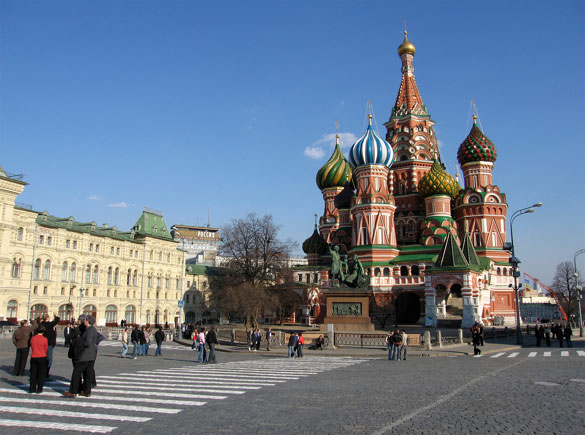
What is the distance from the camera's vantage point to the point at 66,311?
53562 mm

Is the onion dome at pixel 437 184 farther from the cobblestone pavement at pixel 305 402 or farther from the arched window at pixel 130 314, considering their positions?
the cobblestone pavement at pixel 305 402

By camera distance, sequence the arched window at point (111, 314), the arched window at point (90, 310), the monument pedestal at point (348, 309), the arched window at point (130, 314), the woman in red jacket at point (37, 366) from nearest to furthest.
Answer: the woman in red jacket at point (37, 366) → the monument pedestal at point (348, 309) → the arched window at point (90, 310) → the arched window at point (111, 314) → the arched window at point (130, 314)

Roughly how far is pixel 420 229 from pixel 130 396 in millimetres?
60522

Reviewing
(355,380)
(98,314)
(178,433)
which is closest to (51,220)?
(98,314)

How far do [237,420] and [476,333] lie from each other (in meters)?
18.2

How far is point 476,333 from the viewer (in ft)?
77.9

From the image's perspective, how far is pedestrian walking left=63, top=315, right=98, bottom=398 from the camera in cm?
1020

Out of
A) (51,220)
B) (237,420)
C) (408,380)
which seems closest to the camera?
(237,420)

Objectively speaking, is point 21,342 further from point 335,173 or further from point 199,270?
point 335,173

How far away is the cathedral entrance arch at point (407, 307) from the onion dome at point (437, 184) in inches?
547

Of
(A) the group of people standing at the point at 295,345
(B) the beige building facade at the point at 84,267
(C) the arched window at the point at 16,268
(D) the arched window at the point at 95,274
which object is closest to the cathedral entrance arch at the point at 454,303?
(B) the beige building facade at the point at 84,267

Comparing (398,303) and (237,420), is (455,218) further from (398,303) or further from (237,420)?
(237,420)

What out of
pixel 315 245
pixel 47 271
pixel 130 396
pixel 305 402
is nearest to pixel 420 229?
pixel 315 245

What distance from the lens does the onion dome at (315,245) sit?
244 feet
